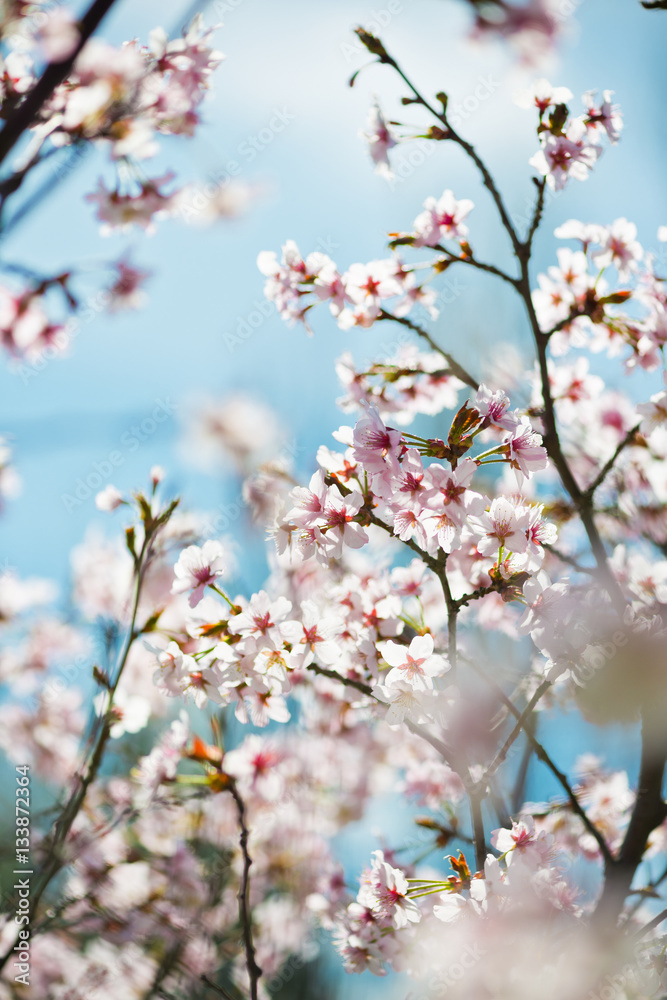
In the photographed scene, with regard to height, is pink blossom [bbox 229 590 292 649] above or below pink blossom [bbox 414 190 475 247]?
below

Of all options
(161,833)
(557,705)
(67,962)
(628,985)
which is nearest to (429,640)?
(628,985)

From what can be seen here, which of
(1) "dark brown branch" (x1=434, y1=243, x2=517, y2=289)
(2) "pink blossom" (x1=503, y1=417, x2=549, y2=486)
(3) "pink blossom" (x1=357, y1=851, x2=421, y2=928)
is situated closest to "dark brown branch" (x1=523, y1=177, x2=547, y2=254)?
→ (1) "dark brown branch" (x1=434, y1=243, x2=517, y2=289)

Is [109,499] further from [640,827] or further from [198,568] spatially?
[640,827]

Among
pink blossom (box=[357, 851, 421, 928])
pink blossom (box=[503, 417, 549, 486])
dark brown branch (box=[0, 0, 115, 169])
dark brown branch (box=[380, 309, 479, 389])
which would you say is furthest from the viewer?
dark brown branch (box=[380, 309, 479, 389])

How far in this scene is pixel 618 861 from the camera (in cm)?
137

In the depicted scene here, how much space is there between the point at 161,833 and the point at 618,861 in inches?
81.4

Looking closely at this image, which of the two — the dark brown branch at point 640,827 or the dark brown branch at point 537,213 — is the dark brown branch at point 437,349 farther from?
the dark brown branch at point 640,827

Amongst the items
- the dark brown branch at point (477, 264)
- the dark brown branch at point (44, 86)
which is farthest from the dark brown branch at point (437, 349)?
the dark brown branch at point (44, 86)

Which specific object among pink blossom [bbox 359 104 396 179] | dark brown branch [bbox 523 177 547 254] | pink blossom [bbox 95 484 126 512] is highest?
pink blossom [bbox 359 104 396 179]

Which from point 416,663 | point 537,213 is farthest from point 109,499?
point 537,213

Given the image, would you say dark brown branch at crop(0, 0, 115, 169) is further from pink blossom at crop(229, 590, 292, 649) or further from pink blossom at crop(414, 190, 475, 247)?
pink blossom at crop(414, 190, 475, 247)

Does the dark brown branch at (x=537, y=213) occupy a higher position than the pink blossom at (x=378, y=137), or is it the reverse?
the pink blossom at (x=378, y=137)

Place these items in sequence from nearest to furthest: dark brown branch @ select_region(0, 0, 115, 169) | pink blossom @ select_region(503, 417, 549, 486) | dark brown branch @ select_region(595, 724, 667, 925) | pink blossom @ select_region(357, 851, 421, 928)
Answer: dark brown branch @ select_region(0, 0, 115, 169), pink blossom @ select_region(503, 417, 549, 486), pink blossom @ select_region(357, 851, 421, 928), dark brown branch @ select_region(595, 724, 667, 925)

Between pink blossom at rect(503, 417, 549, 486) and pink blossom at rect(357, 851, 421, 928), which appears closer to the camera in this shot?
pink blossom at rect(503, 417, 549, 486)
